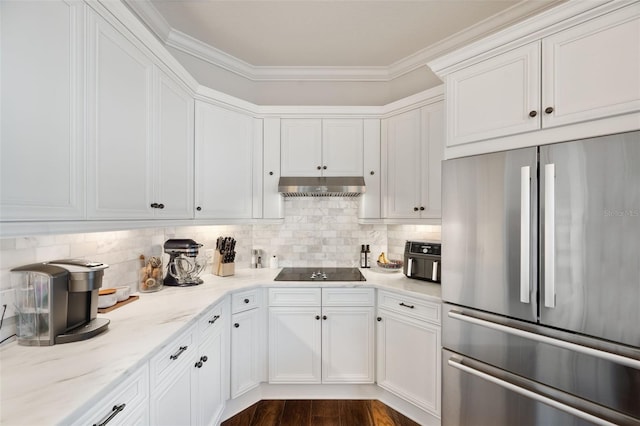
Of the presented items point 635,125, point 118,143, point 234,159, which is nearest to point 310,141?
point 234,159

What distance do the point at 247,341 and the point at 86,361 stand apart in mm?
1337

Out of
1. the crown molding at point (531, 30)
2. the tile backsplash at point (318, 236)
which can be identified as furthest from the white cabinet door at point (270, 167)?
the crown molding at point (531, 30)

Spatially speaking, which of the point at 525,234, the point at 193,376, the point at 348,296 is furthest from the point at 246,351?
the point at 525,234

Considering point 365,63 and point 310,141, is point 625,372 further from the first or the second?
point 365,63

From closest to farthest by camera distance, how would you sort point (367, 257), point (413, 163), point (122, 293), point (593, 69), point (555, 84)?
1. point (593, 69)
2. point (555, 84)
3. point (122, 293)
4. point (413, 163)
5. point (367, 257)

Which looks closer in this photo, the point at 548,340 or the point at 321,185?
the point at 548,340

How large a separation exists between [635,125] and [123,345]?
2.31 metres

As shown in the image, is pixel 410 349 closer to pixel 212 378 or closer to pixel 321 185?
pixel 212 378

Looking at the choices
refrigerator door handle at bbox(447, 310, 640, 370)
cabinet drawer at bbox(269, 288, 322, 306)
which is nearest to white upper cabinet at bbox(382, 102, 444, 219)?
refrigerator door handle at bbox(447, 310, 640, 370)

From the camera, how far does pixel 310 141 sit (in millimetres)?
2676

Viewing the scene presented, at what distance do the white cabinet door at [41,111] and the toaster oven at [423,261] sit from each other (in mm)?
2235

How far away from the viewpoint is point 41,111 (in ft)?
3.34

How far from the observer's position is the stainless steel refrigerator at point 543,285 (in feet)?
3.89

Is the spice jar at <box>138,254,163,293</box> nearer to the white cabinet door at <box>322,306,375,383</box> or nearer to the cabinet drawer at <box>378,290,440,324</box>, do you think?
the white cabinet door at <box>322,306,375,383</box>
